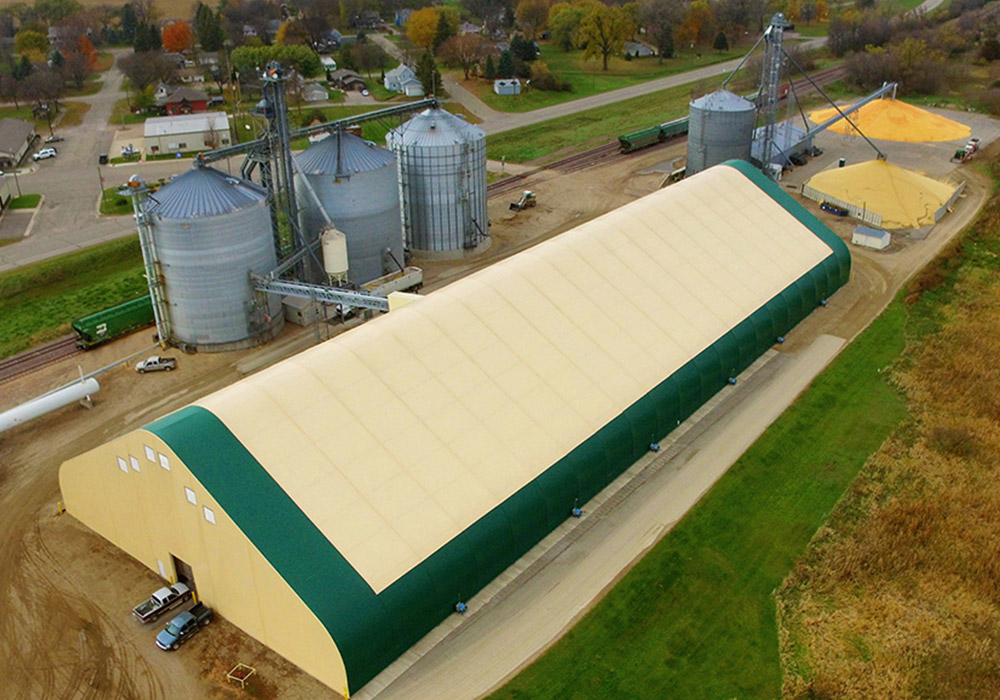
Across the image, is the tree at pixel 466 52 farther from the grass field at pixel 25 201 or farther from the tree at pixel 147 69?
the grass field at pixel 25 201

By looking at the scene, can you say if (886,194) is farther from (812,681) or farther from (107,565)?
(107,565)

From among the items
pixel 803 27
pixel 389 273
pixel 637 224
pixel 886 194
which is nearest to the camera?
pixel 637 224

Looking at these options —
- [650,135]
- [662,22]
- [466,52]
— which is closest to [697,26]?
[662,22]

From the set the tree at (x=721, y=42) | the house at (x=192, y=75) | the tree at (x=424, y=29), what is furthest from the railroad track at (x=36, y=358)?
the tree at (x=721, y=42)

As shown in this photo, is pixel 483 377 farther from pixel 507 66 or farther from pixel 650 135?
pixel 507 66

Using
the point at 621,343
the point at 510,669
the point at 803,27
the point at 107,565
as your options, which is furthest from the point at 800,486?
the point at 803,27

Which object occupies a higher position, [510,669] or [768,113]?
[768,113]

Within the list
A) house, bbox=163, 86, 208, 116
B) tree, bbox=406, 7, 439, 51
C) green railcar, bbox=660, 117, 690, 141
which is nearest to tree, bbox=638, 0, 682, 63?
tree, bbox=406, 7, 439, 51
